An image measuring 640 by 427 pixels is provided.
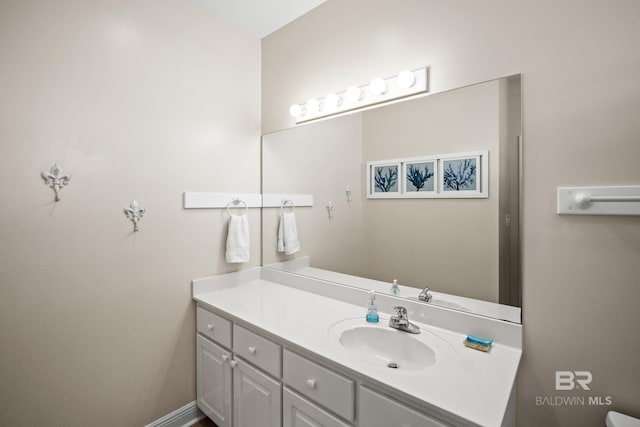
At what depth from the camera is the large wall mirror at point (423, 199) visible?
1210 mm

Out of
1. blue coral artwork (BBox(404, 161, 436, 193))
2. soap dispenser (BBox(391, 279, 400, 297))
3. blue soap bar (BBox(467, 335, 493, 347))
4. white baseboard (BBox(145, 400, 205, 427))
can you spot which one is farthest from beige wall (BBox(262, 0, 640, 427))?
white baseboard (BBox(145, 400, 205, 427))

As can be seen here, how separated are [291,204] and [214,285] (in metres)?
0.71

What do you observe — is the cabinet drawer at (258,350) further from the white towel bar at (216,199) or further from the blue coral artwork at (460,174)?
the blue coral artwork at (460,174)

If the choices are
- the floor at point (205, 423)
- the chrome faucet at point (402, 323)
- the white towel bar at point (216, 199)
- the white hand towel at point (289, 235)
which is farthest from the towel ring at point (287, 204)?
the floor at point (205, 423)

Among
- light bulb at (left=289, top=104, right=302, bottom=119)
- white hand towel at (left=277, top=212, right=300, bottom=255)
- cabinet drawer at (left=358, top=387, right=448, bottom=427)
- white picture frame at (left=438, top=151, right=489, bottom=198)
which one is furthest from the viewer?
white hand towel at (left=277, top=212, right=300, bottom=255)

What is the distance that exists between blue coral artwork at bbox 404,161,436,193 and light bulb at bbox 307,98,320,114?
696 millimetres

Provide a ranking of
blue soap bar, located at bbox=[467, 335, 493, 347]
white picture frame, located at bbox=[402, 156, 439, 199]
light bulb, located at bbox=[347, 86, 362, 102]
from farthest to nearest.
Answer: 1. light bulb, located at bbox=[347, 86, 362, 102]
2. white picture frame, located at bbox=[402, 156, 439, 199]
3. blue soap bar, located at bbox=[467, 335, 493, 347]

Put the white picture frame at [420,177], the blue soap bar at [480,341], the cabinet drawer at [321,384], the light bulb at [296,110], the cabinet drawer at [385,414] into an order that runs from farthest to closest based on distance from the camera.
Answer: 1. the light bulb at [296,110]
2. the white picture frame at [420,177]
3. the blue soap bar at [480,341]
4. the cabinet drawer at [321,384]
5. the cabinet drawer at [385,414]

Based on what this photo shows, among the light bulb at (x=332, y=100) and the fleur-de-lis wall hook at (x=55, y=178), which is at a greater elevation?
the light bulb at (x=332, y=100)

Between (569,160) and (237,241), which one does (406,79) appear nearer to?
(569,160)

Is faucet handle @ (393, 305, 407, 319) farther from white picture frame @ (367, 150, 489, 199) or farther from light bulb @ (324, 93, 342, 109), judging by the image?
light bulb @ (324, 93, 342, 109)

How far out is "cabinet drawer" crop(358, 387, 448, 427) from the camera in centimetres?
88

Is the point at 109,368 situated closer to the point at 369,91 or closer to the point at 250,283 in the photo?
the point at 250,283

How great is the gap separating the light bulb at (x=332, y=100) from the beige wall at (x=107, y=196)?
66 centimetres
